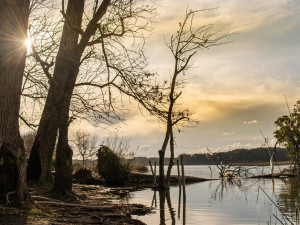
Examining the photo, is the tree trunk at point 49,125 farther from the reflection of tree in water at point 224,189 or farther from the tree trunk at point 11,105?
the reflection of tree in water at point 224,189

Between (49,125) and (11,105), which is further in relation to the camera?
(49,125)

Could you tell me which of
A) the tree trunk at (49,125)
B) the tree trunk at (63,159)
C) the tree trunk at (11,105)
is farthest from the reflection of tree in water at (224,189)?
the tree trunk at (11,105)

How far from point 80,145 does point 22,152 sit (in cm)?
3402

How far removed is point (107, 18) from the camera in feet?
39.9

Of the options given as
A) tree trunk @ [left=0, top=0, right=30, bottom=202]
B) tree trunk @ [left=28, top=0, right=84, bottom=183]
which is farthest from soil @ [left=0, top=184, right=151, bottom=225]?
tree trunk @ [left=28, top=0, right=84, bottom=183]

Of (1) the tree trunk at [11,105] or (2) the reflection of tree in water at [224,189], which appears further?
(2) the reflection of tree in water at [224,189]

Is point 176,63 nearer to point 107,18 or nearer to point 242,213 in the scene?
point 107,18

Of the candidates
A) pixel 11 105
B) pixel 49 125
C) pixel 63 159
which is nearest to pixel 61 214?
pixel 11 105

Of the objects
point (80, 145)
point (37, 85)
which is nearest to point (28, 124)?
point (37, 85)

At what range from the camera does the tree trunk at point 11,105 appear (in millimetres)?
7344

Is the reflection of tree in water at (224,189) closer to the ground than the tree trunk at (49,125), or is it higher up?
closer to the ground

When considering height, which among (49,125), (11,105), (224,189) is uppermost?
(49,125)

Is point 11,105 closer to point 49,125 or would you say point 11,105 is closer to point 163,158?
point 49,125

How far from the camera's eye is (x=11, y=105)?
7.52 meters
